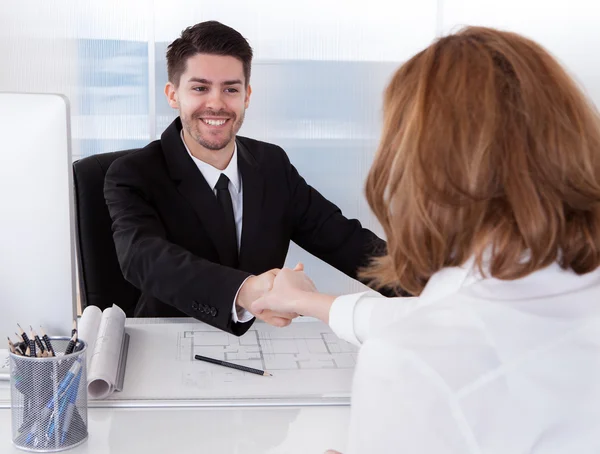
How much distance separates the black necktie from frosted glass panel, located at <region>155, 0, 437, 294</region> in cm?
127

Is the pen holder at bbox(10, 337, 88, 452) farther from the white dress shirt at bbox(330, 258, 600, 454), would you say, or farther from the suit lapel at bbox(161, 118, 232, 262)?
the suit lapel at bbox(161, 118, 232, 262)

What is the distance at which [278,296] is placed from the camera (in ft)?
5.29

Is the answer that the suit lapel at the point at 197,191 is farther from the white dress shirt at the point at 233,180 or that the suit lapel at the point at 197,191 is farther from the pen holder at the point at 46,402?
the pen holder at the point at 46,402

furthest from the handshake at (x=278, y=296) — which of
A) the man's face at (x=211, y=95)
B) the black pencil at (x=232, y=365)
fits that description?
the man's face at (x=211, y=95)

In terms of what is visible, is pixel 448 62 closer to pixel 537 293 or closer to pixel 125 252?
pixel 537 293

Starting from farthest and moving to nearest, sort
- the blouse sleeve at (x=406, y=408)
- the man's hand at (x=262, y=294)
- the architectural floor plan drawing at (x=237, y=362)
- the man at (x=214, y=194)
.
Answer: the man at (x=214, y=194)
the man's hand at (x=262, y=294)
the architectural floor plan drawing at (x=237, y=362)
the blouse sleeve at (x=406, y=408)

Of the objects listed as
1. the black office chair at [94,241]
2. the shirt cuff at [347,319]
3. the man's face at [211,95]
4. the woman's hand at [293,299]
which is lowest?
the black office chair at [94,241]

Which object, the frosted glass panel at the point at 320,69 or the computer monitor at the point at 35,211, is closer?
the computer monitor at the point at 35,211

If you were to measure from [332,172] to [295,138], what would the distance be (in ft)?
0.81

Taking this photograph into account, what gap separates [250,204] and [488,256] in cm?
164

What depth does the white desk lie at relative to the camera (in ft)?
3.87

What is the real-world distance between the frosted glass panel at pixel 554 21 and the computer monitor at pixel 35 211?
8.78 ft

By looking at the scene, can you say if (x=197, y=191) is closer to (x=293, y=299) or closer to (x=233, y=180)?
(x=233, y=180)

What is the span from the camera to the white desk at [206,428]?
118 centimetres
